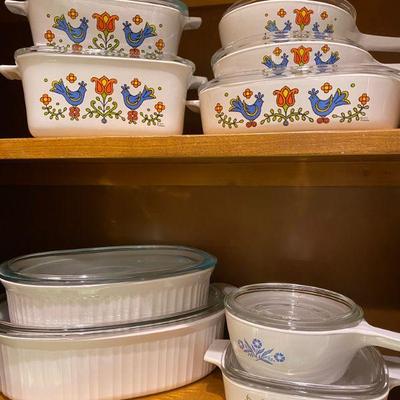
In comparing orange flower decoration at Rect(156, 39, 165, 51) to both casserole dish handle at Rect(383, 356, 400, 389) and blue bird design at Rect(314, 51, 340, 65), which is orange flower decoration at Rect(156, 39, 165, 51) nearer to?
blue bird design at Rect(314, 51, 340, 65)

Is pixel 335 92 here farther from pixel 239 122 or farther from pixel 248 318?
pixel 248 318

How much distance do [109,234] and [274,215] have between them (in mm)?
319

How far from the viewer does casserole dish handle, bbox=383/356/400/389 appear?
538 mm

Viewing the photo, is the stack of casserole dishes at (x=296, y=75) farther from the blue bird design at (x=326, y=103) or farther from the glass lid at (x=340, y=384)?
the glass lid at (x=340, y=384)

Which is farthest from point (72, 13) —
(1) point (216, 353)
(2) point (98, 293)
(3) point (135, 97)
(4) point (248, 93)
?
(1) point (216, 353)

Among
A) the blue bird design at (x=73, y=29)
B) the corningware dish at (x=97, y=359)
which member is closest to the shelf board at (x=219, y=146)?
the blue bird design at (x=73, y=29)

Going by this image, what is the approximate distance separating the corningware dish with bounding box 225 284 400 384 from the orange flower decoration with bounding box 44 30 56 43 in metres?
0.39

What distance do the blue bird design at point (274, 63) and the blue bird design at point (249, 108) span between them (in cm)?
5

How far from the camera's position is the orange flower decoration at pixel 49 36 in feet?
1.77

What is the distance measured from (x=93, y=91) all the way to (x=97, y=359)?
1.12 ft

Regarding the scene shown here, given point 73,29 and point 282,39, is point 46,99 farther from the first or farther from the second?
point 282,39

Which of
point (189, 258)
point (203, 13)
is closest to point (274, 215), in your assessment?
point (189, 258)

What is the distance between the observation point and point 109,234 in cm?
86

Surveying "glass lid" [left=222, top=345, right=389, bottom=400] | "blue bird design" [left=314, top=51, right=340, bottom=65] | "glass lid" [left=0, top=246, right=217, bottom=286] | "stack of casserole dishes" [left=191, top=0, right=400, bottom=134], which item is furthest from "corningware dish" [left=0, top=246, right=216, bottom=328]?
"blue bird design" [left=314, top=51, right=340, bottom=65]
